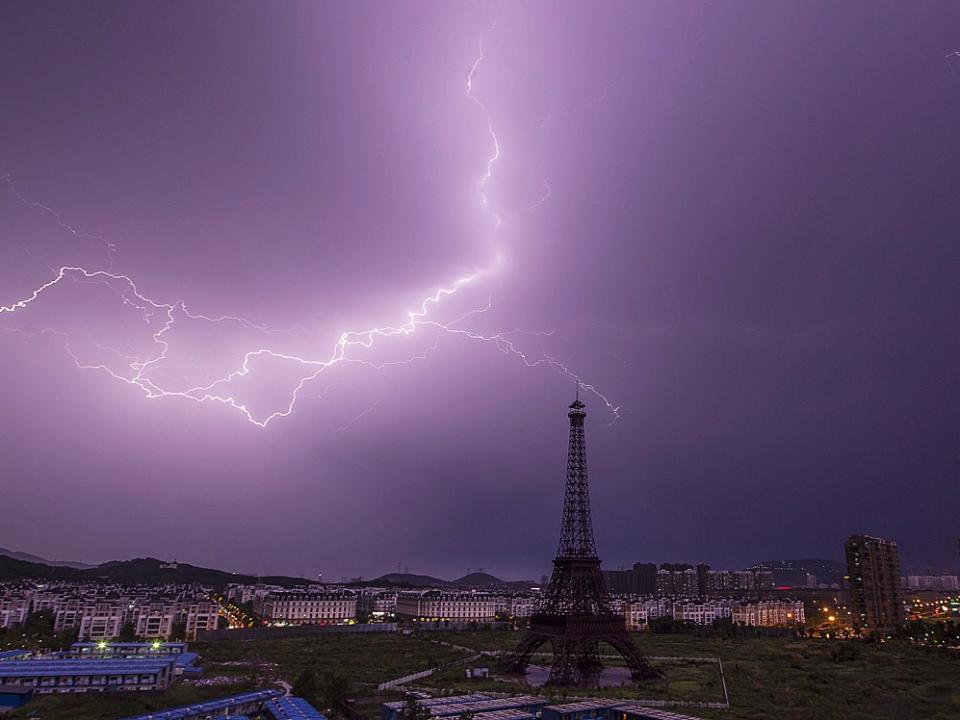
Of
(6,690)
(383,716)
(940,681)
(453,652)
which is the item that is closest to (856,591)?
(940,681)

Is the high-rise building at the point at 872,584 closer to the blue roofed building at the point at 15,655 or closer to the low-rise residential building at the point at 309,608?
the low-rise residential building at the point at 309,608

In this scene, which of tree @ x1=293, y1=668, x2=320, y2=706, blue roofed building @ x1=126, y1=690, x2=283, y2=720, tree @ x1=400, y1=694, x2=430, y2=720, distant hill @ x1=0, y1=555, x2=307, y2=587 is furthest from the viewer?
distant hill @ x1=0, y1=555, x2=307, y2=587

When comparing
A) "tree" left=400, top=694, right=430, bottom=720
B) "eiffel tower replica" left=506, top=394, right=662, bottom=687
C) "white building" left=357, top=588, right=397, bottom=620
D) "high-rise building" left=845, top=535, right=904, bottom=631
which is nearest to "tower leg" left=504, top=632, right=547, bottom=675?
"eiffel tower replica" left=506, top=394, right=662, bottom=687

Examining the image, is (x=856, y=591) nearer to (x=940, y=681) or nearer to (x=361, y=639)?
(x=940, y=681)

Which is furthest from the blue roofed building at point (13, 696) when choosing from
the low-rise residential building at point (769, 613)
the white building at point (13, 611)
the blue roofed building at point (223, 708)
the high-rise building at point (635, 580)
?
the high-rise building at point (635, 580)

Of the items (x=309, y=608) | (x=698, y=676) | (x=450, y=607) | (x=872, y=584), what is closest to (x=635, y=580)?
(x=872, y=584)

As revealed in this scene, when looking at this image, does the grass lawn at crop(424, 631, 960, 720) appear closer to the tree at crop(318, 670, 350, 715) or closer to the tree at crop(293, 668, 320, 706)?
the tree at crop(318, 670, 350, 715)
